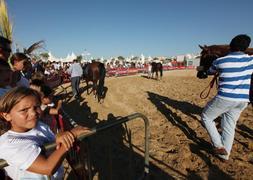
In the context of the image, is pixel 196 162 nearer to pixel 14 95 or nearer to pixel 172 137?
pixel 172 137

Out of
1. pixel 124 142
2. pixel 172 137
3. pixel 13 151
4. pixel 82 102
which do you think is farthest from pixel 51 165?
pixel 82 102

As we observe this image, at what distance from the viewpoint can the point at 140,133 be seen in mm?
5562

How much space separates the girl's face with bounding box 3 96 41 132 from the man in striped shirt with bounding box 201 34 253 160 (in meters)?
3.04

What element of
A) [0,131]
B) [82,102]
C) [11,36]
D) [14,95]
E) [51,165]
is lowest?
[82,102]

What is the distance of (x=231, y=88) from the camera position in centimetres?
370

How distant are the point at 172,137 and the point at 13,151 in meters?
4.24

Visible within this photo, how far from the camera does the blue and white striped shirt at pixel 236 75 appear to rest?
11.9ft

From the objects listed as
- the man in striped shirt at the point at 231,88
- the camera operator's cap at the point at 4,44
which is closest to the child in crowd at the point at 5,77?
the camera operator's cap at the point at 4,44

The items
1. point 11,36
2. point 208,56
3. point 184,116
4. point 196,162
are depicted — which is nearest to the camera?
point 196,162

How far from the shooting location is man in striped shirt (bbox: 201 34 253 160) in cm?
364

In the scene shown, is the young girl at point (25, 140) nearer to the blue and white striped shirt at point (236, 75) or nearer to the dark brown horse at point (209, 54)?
the blue and white striped shirt at point (236, 75)

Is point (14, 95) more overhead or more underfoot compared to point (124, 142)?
more overhead

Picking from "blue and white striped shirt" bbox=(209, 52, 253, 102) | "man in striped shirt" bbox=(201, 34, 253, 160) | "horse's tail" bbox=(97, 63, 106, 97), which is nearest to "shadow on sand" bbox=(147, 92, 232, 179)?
"man in striped shirt" bbox=(201, 34, 253, 160)

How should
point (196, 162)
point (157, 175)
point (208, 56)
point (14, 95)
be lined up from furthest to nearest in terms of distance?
point (208, 56)
point (196, 162)
point (157, 175)
point (14, 95)
